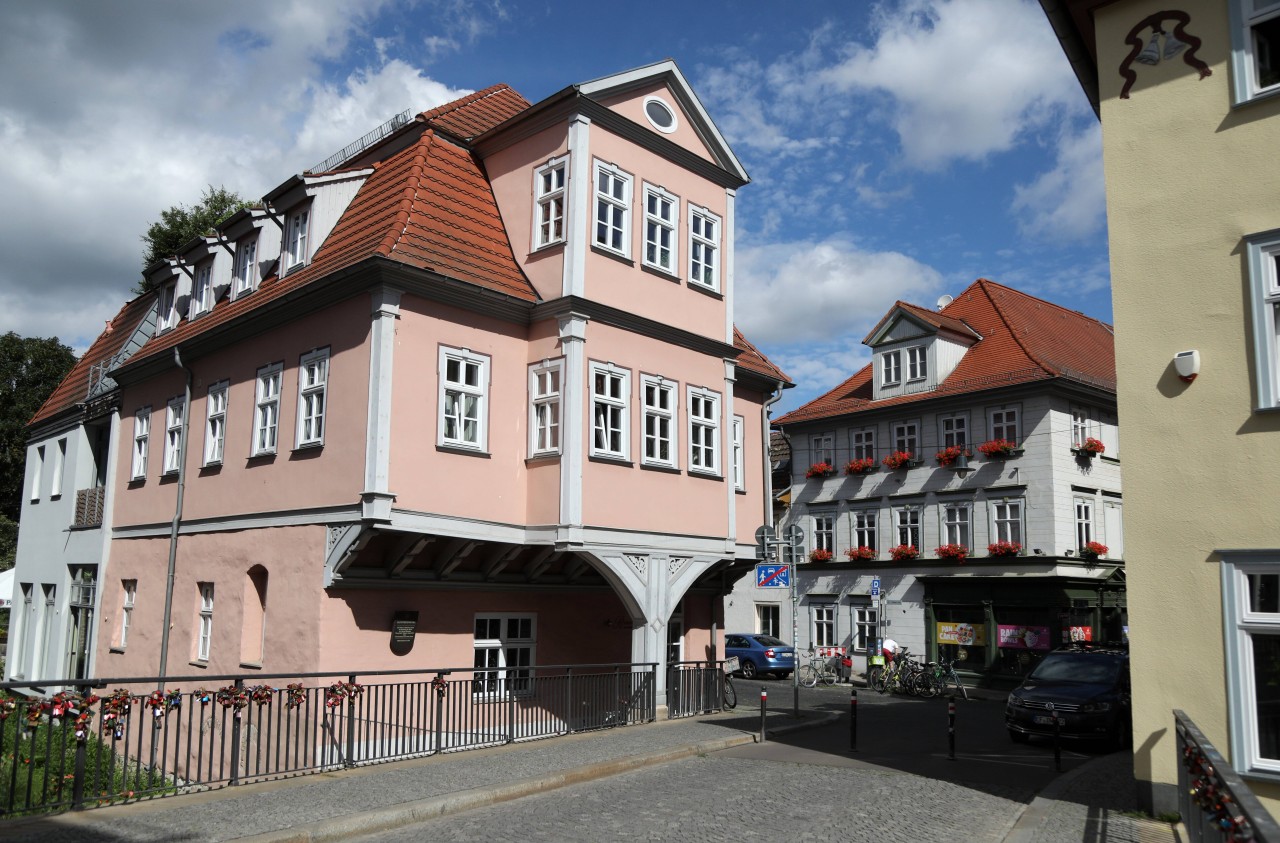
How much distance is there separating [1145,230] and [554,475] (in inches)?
371

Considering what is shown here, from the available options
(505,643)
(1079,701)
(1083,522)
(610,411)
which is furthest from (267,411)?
(1083,522)

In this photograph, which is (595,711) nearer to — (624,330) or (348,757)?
(348,757)

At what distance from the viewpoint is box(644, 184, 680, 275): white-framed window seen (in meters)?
18.8

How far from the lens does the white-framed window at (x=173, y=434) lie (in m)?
20.9

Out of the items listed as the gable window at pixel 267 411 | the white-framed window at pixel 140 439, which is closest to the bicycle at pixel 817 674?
the white-framed window at pixel 140 439

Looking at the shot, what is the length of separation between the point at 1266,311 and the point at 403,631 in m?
12.2

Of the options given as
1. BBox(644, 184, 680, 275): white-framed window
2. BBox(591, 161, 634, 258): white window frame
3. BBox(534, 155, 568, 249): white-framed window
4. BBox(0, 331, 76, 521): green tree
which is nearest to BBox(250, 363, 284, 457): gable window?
BBox(534, 155, 568, 249): white-framed window

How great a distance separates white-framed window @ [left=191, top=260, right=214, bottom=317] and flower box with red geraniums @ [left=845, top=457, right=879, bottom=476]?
23767 mm

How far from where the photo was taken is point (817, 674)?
34.3 meters

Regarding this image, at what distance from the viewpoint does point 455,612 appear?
55.9 feet

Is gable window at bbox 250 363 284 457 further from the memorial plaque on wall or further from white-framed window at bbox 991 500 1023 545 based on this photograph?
white-framed window at bbox 991 500 1023 545

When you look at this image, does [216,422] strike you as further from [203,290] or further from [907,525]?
[907,525]

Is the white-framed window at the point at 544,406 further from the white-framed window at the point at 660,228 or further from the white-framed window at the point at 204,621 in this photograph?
the white-framed window at the point at 204,621

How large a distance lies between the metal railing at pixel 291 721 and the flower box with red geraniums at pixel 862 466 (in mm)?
20187
